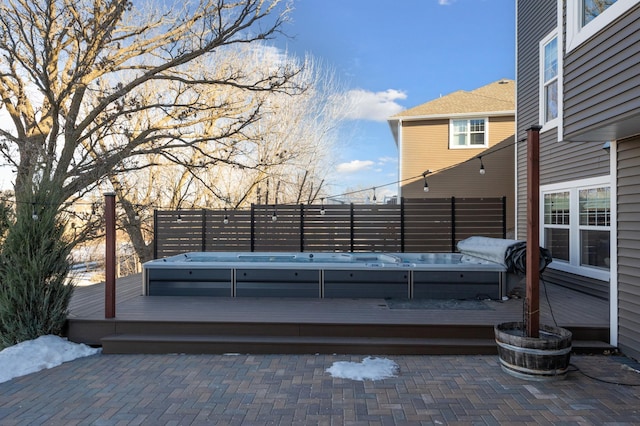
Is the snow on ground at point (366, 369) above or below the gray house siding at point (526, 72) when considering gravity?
below

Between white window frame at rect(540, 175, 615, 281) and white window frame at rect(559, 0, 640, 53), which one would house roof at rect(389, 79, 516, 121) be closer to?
white window frame at rect(540, 175, 615, 281)

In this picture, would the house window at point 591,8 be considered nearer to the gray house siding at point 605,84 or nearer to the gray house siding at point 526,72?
the gray house siding at point 605,84

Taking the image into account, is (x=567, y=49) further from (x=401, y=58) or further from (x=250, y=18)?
(x=401, y=58)

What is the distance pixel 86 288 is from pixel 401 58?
1403 cm

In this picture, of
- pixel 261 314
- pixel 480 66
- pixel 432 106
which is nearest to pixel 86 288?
pixel 261 314

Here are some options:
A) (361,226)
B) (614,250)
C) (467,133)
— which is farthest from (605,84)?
(467,133)

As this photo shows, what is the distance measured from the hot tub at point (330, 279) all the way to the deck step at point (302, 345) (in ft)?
4.60

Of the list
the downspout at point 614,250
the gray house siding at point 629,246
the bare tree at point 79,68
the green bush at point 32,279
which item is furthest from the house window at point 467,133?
the green bush at point 32,279

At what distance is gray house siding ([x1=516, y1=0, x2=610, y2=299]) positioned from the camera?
569cm

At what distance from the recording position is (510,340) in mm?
3428

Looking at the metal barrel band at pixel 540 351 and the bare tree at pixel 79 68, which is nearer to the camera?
the metal barrel band at pixel 540 351

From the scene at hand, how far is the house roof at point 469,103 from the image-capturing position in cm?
1213

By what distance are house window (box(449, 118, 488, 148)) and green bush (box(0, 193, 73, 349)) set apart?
11.0 meters

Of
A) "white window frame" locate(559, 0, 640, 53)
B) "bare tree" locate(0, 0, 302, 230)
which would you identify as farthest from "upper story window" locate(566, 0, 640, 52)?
"bare tree" locate(0, 0, 302, 230)
